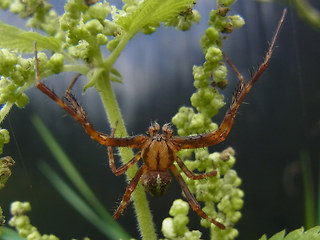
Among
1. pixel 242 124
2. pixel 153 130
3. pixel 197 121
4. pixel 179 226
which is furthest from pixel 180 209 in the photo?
pixel 242 124

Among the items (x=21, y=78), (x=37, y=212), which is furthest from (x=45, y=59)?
(x=37, y=212)

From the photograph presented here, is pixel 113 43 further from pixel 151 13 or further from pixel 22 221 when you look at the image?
pixel 22 221

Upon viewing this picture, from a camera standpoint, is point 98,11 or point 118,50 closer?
point 98,11

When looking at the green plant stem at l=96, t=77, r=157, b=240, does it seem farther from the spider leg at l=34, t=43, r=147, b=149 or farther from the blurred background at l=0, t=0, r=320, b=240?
the blurred background at l=0, t=0, r=320, b=240

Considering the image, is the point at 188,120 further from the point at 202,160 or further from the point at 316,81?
the point at 316,81

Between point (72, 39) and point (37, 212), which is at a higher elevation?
point (72, 39)

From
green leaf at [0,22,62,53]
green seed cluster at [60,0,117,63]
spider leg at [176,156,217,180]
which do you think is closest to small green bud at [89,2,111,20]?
green seed cluster at [60,0,117,63]

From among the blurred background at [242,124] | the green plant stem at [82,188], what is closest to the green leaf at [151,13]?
the green plant stem at [82,188]
